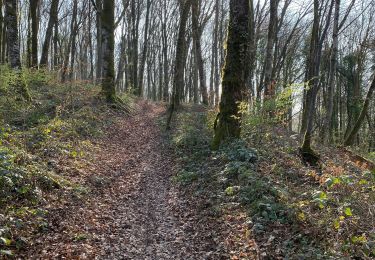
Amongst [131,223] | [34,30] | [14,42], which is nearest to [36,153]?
[131,223]

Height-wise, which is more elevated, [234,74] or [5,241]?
[234,74]

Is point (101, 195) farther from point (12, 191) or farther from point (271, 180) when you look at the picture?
point (271, 180)

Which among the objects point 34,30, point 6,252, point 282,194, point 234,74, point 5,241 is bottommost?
point 6,252

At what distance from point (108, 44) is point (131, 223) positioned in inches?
483

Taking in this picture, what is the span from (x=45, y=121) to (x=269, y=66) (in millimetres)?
11021

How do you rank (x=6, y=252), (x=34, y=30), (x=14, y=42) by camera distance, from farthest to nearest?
(x=34, y=30)
(x=14, y=42)
(x=6, y=252)

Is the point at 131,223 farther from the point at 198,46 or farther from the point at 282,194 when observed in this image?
the point at 198,46

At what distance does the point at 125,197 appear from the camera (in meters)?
7.67

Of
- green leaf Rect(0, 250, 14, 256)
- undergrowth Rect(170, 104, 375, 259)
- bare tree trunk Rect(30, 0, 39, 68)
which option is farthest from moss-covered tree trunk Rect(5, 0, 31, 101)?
green leaf Rect(0, 250, 14, 256)

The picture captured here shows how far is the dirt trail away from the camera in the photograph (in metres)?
5.25

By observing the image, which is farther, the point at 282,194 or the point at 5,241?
the point at 282,194

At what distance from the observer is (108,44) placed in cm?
1653

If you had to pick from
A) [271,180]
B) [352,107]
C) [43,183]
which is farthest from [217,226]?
[352,107]

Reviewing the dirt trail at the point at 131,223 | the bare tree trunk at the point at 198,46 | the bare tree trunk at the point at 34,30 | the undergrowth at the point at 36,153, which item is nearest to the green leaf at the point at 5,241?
the undergrowth at the point at 36,153
